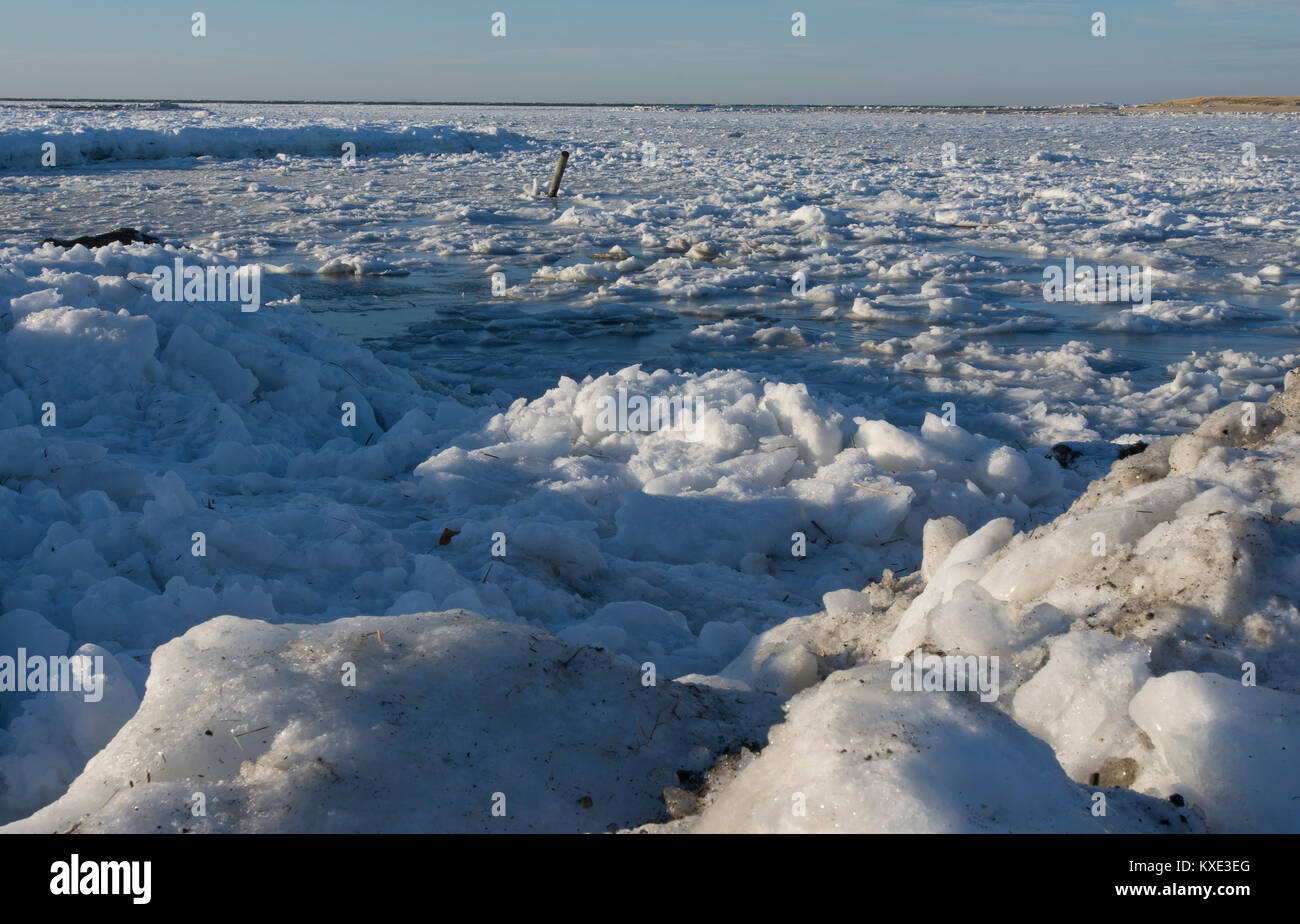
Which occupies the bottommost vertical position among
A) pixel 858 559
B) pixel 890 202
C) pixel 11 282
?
pixel 858 559

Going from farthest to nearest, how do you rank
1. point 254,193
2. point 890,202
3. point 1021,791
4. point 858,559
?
point 254,193, point 890,202, point 858,559, point 1021,791

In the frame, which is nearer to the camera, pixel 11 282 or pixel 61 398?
pixel 61 398

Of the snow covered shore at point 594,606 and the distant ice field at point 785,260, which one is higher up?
the distant ice field at point 785,260

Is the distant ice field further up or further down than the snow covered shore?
further up

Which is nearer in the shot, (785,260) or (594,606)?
(594,606)

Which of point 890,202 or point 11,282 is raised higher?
point 890,202

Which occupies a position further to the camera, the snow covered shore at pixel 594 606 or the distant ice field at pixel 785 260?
the distant ice field at pixel 785 260

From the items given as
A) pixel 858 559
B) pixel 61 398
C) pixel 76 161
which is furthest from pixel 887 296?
pixel 76 161

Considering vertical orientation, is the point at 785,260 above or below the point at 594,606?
above

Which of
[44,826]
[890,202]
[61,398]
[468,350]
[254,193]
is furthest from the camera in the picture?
[254,193]

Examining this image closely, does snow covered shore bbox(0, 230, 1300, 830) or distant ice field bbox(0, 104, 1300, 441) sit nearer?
snow covered shore bbox(0, 230, 1300, 830)

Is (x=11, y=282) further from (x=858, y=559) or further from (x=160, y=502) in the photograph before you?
(x=858, y=559)
